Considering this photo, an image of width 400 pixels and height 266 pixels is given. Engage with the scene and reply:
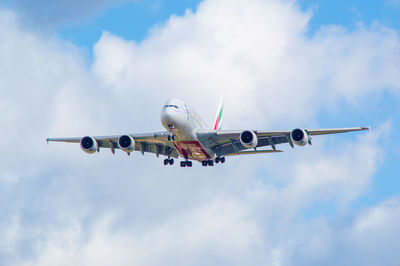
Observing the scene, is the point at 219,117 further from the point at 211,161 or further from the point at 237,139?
the point at 237,139

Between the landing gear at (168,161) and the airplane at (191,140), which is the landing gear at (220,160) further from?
the landing gear at (168,161)

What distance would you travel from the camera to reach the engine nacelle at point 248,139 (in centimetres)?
5581

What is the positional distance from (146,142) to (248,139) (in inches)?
416

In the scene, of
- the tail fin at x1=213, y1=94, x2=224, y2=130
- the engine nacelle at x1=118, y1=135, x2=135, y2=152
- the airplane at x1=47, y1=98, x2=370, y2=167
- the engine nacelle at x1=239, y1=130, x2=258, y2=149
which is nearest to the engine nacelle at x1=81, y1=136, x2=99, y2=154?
the airplane at x1=47, y1=98, x2=370, y2=167

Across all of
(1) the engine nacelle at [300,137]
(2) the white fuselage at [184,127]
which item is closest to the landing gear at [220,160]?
(2) the white fuselage at [184,127]

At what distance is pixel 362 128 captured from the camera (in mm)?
54094

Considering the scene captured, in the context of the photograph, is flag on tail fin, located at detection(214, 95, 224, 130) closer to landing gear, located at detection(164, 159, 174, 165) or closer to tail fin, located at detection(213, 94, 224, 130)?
tail fin, located at detection(213, 94, 224, 130)

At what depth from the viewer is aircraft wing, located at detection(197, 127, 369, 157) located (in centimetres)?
5603

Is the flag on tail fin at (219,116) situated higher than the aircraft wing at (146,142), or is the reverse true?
the flag on tail fin at (219,116)

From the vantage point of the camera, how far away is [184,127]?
5503 cm

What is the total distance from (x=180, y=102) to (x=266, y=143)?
9550mm

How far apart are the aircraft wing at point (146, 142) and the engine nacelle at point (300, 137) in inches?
439

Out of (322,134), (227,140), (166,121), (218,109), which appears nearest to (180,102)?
(166,121)

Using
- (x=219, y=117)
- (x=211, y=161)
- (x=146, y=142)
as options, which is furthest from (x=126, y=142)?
(x=219, y=117)
